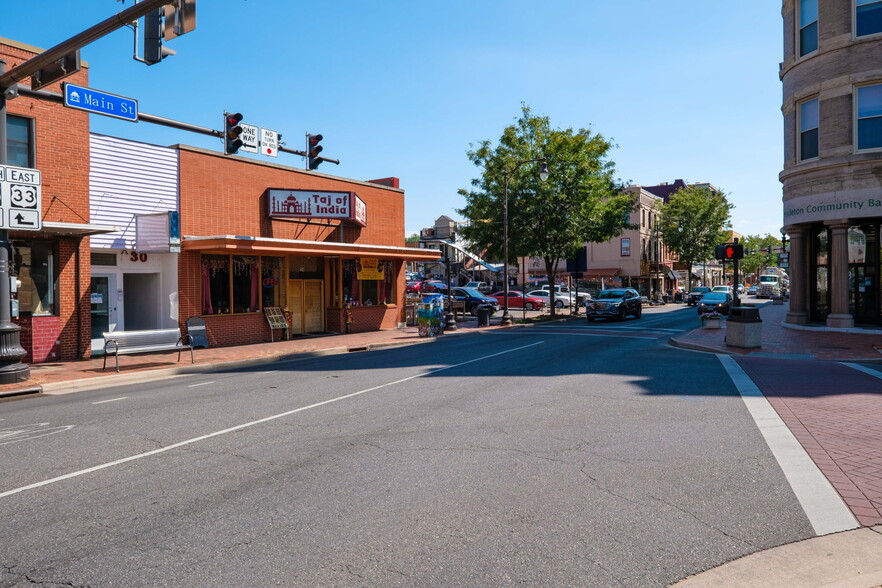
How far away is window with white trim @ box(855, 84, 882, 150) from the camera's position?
19.9 meters

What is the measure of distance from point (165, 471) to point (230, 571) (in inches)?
96.6

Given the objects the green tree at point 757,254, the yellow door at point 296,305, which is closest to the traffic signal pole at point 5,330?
the yellow door at point 296,305

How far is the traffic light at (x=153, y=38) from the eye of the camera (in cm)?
918

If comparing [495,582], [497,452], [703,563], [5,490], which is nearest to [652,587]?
[703,563]

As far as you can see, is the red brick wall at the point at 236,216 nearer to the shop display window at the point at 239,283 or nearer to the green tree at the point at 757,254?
the shop display window at the point at 239,283

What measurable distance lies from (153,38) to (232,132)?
422 centimetres

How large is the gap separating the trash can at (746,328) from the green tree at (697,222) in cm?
4553

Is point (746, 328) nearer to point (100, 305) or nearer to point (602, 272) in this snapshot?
point (100, 305)

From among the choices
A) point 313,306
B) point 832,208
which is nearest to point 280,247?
point 313,306

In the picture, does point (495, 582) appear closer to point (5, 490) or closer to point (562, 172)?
point (5, 490)

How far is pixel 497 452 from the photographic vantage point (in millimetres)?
6238

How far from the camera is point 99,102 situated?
1092cm

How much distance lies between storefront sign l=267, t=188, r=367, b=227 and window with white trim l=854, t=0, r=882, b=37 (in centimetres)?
1825

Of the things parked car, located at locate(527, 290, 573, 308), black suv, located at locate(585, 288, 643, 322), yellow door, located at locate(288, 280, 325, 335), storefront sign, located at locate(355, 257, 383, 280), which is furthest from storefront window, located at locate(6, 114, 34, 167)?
parked car, located at locate(527, 290, 573, 308)
